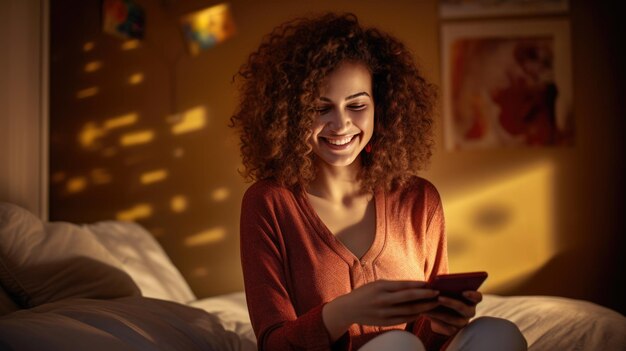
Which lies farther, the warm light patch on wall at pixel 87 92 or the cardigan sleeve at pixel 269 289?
the warm light patch on wall at pixel 87 92

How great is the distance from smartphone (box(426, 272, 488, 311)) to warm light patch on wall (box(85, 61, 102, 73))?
223cm

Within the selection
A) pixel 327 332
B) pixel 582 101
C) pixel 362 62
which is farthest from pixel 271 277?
pixel 582 101

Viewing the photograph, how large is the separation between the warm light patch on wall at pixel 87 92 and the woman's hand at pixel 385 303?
208 centimetres

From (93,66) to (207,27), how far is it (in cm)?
55

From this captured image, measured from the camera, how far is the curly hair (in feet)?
4.50

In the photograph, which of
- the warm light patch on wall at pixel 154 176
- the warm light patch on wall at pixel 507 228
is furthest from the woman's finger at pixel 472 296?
the warm light patch on wall at pixel 154 176

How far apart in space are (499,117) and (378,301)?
201 centimetres

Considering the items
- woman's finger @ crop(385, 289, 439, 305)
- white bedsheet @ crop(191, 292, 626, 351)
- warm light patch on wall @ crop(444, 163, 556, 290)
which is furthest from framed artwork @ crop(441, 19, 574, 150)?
woman's finger @ crop(385, 289, 439, 305)

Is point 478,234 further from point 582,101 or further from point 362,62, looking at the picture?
point 362,62

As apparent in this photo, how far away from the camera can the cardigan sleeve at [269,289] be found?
113cm

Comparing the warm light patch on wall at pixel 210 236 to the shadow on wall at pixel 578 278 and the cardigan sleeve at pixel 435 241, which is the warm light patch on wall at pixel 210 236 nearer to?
the shadow on wall at pixel 578 278

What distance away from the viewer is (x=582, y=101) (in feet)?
9.13

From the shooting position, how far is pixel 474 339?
1063 millimetres

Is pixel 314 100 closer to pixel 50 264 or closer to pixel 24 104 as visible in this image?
pixel 50 264
